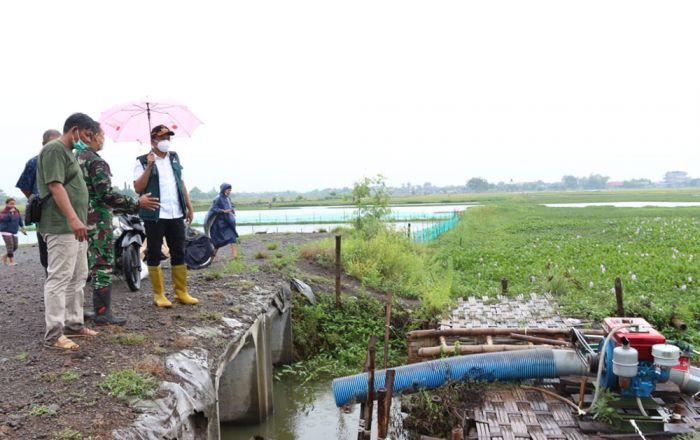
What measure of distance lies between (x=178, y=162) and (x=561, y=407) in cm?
481

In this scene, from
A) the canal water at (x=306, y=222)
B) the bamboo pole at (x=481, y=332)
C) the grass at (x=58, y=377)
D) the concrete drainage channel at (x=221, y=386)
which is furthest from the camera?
the canal water at (x=306, y=222)

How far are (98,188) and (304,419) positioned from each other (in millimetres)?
4266

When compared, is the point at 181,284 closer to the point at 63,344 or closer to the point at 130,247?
the point at 130,247

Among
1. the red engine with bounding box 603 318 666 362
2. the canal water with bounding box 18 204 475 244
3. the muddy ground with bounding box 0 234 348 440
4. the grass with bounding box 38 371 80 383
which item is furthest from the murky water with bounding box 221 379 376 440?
the canal water with bounding box 18 204 475 244

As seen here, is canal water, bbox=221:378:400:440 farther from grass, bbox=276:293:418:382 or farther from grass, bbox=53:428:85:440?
grass, bbox=53:428:85:440

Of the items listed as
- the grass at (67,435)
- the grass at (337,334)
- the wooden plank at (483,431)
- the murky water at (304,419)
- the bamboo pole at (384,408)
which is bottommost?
the murky water at (304,419)

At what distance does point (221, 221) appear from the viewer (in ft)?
38.4

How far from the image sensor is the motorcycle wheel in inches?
298

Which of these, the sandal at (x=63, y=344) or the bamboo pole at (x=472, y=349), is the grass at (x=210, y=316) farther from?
the bamboo pole at (x=472, y=349)

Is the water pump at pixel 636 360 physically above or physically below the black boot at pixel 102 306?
below

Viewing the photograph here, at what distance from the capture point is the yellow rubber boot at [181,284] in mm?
7008

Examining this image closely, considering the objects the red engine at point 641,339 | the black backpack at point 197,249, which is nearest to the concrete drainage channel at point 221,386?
the black backpack at point 197,249

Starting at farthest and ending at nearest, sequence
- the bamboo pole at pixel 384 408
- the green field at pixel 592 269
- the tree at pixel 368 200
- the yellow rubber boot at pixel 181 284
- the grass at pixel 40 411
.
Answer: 1. the tree at pixel 368 200
2. the green field at pixel 592 269
3. the yellow rubber boot at pixel 181 284
4. the bamboo pole at pixel 384 408
5. the grass at pixel 40 411

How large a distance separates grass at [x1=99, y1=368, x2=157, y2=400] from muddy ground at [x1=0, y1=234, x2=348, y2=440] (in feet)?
0.22
